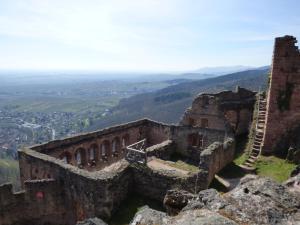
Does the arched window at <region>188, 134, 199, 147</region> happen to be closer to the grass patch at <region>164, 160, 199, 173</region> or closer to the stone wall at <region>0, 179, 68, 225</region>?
the grass patch at <region>164, 160, 199, 173</region>

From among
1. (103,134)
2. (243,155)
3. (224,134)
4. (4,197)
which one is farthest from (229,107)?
(4,197)

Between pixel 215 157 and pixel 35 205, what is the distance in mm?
13485

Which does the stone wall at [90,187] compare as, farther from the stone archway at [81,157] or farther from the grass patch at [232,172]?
the grass patch at [232,172]

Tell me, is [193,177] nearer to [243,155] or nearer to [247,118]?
[243,155]

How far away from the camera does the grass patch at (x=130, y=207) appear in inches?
736

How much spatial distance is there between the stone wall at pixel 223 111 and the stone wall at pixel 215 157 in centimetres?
659

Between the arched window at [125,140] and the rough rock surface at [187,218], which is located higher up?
the rough rock surface at [187,218]

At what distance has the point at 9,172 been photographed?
143500mm

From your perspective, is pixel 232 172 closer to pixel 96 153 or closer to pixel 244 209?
pixel 96 153

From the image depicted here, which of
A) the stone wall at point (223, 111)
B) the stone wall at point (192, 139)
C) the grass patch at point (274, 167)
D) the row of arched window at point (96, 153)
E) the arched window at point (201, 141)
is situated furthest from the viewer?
the stone wall at point (223, 111)

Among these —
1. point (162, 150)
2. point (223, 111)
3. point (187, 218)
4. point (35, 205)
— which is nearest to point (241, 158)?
point (162, 150)

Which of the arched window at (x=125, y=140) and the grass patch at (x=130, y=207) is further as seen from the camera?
the arched window at (x=125, y=140)

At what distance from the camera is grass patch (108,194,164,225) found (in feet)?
61.3

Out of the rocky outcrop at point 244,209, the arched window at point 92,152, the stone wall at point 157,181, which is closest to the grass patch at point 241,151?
the stone wall at point 157,181
